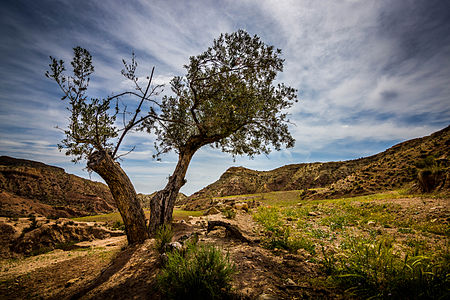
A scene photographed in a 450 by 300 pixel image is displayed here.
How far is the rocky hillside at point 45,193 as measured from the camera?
2106 cm

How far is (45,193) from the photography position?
26297 millimetres

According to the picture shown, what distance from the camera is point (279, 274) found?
11.6 ft

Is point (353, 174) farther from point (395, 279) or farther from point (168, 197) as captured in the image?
point (395, 279)

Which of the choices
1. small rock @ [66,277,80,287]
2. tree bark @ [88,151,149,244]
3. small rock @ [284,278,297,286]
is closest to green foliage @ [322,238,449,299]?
small rock @ [284,278,297,286]

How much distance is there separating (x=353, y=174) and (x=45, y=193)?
152ft

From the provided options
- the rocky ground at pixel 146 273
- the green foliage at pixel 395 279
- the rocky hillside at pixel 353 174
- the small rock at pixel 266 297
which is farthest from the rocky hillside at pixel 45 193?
the green foliage at pixel 395 279

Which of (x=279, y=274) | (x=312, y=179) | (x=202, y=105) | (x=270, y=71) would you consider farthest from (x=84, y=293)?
(x=312, y=179)

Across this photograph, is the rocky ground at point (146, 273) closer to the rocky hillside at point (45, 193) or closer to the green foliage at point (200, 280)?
the green foliage at point (200, 280)

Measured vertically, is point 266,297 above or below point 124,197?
below

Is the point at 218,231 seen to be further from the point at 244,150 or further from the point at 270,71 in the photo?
the point at 270,71

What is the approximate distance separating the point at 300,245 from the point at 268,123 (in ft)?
24.0

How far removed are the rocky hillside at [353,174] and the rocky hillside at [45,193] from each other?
2057 cm

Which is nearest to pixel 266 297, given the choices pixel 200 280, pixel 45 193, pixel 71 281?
pixel 200 280

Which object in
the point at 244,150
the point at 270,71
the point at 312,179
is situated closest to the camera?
the point at 270,71
